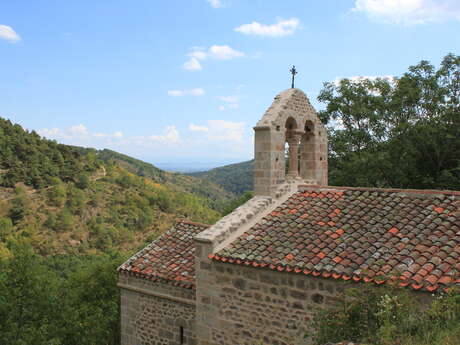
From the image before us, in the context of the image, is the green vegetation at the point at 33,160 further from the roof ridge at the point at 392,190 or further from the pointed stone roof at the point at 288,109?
the roof ridge at the point at 392,190

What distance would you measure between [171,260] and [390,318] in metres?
5.86

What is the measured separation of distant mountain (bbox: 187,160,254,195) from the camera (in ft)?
414

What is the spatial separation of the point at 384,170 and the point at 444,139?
10.6ft

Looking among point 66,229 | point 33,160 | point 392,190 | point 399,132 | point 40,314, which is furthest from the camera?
point 33,160

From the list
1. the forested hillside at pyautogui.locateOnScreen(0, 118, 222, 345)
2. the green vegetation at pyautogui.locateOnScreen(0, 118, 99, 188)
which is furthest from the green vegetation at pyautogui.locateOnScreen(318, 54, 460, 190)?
the green vegetation at pyautogui.locateOnScreen(0, 118, 99, 188)

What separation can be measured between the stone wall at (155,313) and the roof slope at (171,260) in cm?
18

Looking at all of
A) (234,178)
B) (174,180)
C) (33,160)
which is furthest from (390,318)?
(234,178)

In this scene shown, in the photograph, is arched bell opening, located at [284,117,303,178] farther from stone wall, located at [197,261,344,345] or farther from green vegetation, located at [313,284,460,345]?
green vegetation, located at [313,284,460,345]

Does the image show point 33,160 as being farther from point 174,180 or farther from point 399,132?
point 174,180

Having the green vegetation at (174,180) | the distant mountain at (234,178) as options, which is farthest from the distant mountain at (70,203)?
the distant mountain at (234,178)

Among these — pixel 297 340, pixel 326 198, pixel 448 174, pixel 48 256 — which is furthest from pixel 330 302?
pixel 48 256

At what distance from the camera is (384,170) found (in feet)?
62.5

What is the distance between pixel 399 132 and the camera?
20.5 m

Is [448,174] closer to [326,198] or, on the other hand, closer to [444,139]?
[444,139]
